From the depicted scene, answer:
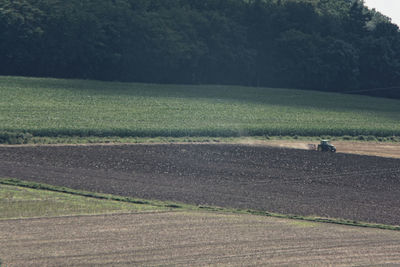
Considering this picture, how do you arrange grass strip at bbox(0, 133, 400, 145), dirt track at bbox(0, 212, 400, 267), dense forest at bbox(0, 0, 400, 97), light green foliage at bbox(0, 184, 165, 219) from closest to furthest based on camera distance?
dirt track at bbox(0, 212, 400, 267) → light green foliage at bbox(0, 184, 165, 219) → grass strip at bbox(0, 133, 400, 145) → dense forest at bbox(0, 0, 400, 97)

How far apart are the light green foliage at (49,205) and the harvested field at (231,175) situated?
9.16 feet

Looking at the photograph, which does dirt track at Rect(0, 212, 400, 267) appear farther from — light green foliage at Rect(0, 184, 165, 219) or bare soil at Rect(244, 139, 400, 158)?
bare soil at Rect(244, 139, 400, 158)

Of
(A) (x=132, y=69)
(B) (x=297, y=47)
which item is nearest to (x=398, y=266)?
(A) (x=132, y=69)

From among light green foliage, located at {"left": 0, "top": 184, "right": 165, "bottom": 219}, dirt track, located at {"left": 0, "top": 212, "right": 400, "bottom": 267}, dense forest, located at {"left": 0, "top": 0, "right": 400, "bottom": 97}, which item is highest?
dense forest, located at {"left": 0, "top": 0, "right": 400, "bottom": 97}

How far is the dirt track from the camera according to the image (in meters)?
28.1

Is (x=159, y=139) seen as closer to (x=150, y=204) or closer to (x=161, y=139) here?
(x=161, y=139)

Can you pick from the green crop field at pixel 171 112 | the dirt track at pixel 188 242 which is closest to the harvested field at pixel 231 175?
the dirt track at pixel 188 242

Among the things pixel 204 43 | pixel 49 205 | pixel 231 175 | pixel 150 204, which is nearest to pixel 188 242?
pixel 150 204

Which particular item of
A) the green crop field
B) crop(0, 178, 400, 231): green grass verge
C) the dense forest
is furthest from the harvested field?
the dense forest

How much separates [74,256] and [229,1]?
356 feet

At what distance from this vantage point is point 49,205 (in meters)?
37.2

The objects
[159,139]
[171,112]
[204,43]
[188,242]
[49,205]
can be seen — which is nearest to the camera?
[188,242]

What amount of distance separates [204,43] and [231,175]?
71.3 metres

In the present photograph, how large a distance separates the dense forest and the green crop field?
22.4 feet
